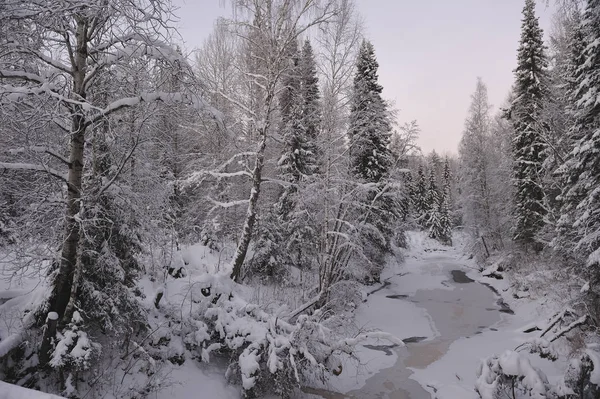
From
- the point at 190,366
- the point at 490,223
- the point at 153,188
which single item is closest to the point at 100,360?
the point at 190,366

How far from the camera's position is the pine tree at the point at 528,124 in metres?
18.9

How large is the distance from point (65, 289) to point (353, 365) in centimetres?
718

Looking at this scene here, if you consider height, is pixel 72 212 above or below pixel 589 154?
below

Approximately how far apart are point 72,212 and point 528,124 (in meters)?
21.6

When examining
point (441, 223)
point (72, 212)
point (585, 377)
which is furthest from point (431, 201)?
point (72, 212)

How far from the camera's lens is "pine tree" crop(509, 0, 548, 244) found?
18.9 m

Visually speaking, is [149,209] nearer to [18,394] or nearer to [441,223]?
[18,394]

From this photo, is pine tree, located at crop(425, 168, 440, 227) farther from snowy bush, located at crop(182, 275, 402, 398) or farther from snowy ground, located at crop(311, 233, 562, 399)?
snowy bush, located at crop(182, 275, 402, 398)

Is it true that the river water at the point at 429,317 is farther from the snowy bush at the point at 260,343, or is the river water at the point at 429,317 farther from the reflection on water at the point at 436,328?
the snowy bush at the point at 260,343

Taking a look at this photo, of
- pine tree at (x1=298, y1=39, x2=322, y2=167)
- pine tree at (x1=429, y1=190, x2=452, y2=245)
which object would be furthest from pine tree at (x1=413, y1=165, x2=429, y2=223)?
pine tree at (x1=298, y1=39, x2=322, y2=167)

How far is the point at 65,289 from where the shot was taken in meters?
5.22

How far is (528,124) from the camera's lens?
19.2 meters

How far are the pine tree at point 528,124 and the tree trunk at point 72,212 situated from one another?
20348 mm

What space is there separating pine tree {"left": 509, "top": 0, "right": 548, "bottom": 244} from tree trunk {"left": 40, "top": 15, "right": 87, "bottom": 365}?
20348mm
